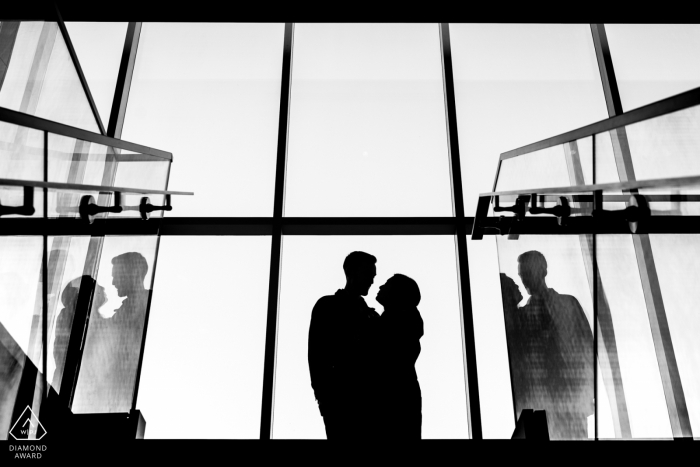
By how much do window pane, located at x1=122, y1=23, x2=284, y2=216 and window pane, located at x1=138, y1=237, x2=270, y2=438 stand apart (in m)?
0.37

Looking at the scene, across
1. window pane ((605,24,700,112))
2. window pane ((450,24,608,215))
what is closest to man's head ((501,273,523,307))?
window pane ((450,24,608,215))

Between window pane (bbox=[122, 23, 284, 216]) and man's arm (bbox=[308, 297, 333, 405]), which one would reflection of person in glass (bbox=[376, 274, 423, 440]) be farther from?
window pane (bbox=[122, 23, 284, 216])

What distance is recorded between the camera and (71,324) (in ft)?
6.87

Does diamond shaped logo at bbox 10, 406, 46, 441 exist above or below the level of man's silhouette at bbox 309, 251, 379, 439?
below

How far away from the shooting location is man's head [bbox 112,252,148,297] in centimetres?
250

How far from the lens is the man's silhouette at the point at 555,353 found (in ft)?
6.21

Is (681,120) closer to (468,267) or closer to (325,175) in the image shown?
(468,267)

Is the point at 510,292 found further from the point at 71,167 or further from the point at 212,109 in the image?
the point at 212,109

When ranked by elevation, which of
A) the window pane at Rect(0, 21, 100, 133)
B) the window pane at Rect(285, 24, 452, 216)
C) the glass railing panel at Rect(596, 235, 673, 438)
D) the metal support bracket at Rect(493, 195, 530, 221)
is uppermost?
the window pane at Rect(285, 24, 452, 216)

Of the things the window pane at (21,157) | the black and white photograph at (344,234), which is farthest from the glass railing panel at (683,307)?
the window pane at (21,157)

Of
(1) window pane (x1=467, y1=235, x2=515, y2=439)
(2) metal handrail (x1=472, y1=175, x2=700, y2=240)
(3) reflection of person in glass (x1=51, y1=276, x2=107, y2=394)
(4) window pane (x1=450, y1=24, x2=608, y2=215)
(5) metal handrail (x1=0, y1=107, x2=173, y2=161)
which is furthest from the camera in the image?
(4) window pane (x1=450, y1=24, x2=608, y2=215)

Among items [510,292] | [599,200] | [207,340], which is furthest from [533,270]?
[207,340]

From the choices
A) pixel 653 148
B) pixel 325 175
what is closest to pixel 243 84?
pixel 325 175

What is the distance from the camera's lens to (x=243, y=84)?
4.63 metres
